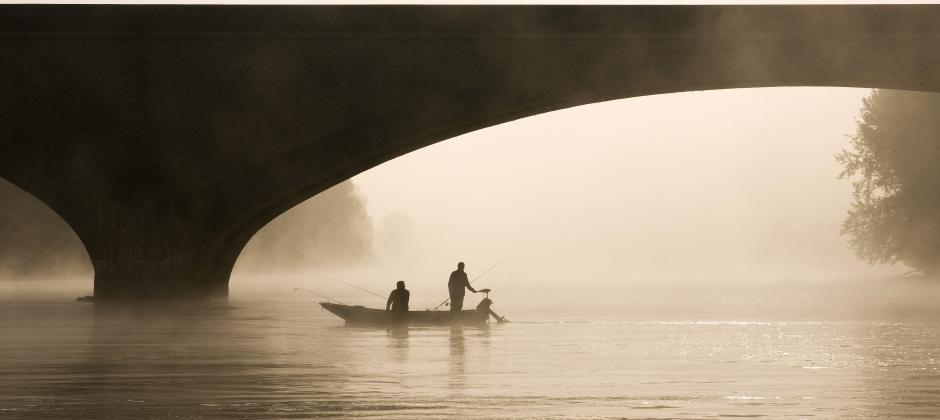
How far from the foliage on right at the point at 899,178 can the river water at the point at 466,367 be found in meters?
28.2

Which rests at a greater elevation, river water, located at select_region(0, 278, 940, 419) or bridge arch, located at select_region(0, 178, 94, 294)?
bridge arch, located at select_region(0, 178, 94, 294)

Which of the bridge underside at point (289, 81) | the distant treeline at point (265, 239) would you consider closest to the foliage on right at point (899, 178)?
the bridge underside at point (289, 81)

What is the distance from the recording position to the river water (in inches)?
502

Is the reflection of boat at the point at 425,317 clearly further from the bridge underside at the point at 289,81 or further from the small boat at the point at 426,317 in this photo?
the bridge underside at the point at 289,81

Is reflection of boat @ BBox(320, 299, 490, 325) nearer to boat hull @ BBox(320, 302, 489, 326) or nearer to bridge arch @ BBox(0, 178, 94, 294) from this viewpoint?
boat hull @ BBox(320, 302, 489, 326)

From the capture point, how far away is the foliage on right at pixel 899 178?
5697 cm

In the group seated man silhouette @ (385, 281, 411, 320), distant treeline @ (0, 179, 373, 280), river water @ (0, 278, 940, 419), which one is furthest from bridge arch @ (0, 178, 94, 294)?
seated man silhouette @ (385, 281, 411, 320)

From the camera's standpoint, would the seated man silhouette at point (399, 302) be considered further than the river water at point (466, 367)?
Yes

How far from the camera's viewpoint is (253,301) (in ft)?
135

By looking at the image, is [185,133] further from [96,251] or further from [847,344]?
[847,344]

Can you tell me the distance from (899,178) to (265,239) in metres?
43.6

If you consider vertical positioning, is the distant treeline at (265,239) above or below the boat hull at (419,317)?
above

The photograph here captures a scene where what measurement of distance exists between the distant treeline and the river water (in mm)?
31858

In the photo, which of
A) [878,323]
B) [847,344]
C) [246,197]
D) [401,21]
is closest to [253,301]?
[246,197]
